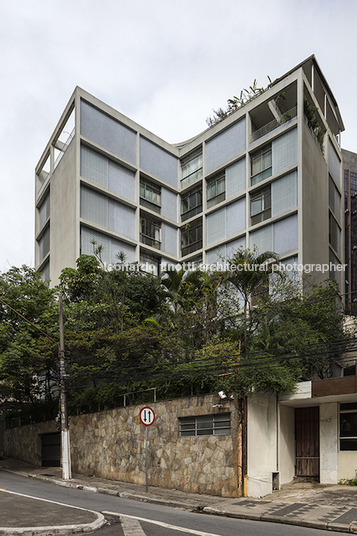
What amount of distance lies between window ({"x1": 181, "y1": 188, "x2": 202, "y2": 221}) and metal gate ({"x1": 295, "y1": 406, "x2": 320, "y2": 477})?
69.4 ft

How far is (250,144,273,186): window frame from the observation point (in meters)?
31.6

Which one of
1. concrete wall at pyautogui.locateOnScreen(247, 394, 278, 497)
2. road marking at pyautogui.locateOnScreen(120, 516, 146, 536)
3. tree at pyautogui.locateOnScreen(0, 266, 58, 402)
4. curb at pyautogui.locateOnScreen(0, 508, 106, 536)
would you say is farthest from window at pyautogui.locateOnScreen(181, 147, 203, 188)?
curb at pyautogui.locateOnScreen(0, 508, 106, 536)

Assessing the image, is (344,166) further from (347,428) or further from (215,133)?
(347,428)

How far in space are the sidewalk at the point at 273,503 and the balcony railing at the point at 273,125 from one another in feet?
69.0

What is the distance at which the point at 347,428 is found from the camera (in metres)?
17.1

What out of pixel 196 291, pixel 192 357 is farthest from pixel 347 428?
pixel 196 291

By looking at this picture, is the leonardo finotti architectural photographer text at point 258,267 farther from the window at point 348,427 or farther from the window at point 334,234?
the window at point 348,427

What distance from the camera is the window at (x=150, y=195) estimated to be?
37.0 metres

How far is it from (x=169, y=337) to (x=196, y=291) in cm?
442

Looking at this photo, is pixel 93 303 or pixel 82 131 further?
pixel 82 131

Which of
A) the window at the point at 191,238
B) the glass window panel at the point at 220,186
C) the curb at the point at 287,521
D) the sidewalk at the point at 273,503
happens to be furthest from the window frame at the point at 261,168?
the curb at the point at 287,521

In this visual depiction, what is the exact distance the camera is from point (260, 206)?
32.0m

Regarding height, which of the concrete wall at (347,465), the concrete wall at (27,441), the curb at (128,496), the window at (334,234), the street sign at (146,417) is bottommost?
the concrete wall at (27,441)

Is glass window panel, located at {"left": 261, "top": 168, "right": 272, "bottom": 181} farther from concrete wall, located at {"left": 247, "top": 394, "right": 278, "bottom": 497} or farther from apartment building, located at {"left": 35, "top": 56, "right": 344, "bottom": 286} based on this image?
Answer: concrete wall, located at {"left": 247, "top": 394, "right": 278, "bottom": 497}
